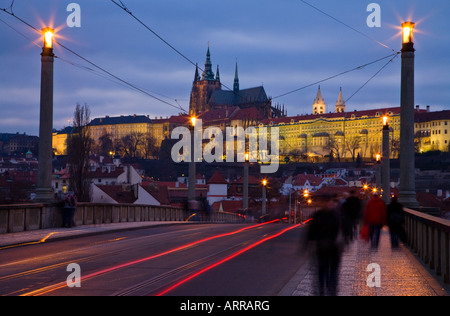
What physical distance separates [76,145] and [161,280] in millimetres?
45645

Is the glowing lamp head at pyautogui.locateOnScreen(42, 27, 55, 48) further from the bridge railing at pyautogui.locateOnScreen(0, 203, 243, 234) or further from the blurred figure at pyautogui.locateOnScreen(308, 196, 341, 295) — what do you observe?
the blurred figure at pyautogui.locateOnScreen(308, 196, 341, 295)

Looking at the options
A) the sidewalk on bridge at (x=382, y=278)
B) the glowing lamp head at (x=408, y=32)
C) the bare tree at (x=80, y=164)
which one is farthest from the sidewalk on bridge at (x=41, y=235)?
the bare tree at (x=80, y=164)

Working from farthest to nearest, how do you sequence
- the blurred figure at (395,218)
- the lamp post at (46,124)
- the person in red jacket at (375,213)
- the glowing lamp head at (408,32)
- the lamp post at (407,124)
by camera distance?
the lamp post at (46,124), the glowing lamp head at (408,32), the lamp post at (407,124), the blurred figure at (395,218), the person in red jacket at (375,213)

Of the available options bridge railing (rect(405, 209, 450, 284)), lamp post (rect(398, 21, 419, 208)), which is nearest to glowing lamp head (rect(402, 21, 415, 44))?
lamp post (rect(398, 21, 419, 208))

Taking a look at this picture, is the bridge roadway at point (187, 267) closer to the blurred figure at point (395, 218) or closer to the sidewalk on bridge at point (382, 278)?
the sidewalk on bridge at point (382, 278)

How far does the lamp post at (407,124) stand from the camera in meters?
21.0

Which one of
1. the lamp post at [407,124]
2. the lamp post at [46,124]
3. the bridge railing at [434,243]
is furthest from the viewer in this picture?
the lamp post at [46,124]

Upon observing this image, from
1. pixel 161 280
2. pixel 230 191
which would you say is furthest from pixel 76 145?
pixel 230 191

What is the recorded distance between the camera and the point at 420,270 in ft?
44.7

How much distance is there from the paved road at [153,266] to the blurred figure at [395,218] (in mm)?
2426

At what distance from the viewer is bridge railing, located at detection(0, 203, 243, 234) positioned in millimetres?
22844

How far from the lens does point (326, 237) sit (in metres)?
10.6

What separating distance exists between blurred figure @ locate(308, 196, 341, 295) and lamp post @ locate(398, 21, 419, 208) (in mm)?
10861
